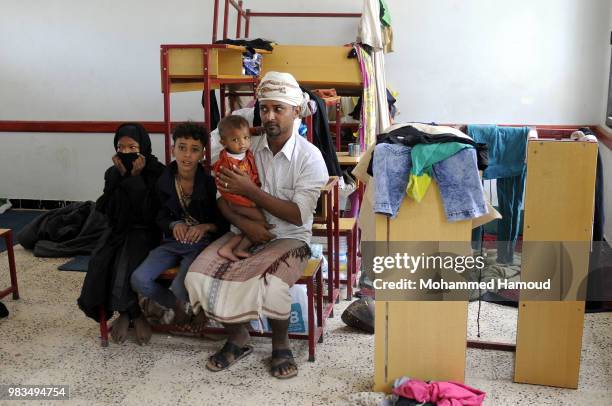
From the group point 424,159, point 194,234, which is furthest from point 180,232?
point 424,159

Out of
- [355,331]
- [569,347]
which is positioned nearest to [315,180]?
[355,331]

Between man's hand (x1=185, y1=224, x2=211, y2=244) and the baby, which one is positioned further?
man's hand (x1=185, y1=224, x2=211, y2=244)

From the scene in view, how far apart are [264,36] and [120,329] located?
9.96ft

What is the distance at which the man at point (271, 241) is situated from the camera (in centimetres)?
267

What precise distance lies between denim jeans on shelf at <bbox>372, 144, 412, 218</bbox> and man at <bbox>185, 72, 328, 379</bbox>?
1.72 ft

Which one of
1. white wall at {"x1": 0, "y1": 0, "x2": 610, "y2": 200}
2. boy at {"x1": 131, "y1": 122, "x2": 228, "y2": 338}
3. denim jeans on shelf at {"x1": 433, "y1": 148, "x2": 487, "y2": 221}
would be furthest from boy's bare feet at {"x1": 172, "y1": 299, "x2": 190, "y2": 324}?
white wall at {"x1": 0, "y1": 0, "x2": 610, "y2": 200}

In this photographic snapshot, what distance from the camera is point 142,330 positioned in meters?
3.05

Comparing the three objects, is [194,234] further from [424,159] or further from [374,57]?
[374,57]

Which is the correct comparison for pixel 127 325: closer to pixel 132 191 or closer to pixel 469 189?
pixel 132 191

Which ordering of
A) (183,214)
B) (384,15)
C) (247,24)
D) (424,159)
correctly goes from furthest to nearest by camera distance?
(247,24), (384,15), (183,214), (424,159)

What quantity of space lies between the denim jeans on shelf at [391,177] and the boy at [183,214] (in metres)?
0.91

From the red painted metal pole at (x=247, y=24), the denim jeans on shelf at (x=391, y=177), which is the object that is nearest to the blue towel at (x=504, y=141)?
the denim jeans on shelf at (x=391, y=177)

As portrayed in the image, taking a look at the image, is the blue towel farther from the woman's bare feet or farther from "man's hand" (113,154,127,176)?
"man's hand" (113,154,127,176)

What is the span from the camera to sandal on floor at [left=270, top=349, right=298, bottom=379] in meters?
2.71
